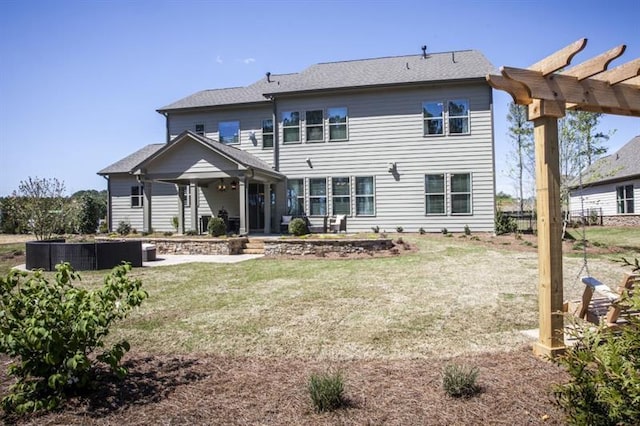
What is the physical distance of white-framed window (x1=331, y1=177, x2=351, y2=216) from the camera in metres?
16.9

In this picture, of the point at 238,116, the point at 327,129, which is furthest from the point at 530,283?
the point at 238,116

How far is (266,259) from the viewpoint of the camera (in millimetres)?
11461

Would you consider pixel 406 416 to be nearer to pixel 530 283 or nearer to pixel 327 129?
pixel 530 283

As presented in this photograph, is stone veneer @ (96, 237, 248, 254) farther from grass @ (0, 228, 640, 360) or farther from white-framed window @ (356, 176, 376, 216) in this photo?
white-framed window @ (356, 176, 376, 216)

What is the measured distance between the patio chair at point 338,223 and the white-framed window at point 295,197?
63.5 inches

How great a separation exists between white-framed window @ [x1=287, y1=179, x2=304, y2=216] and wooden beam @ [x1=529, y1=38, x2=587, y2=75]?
14017 millimetres

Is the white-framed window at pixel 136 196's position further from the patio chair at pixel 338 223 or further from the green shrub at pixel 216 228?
the patio chair at pixel 338 223

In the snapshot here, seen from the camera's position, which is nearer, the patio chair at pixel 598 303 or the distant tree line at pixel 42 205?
the patio chair at pixel 598 303

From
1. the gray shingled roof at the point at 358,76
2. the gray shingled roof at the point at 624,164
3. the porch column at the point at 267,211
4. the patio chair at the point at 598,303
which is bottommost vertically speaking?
the patio chair at the point at 598,303

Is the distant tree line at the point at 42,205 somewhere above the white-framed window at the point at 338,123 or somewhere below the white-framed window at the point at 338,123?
below

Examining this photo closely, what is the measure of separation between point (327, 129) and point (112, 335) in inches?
547

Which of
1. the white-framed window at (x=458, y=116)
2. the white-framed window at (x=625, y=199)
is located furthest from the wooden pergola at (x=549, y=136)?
the white-framed window at (x=625, y=199)

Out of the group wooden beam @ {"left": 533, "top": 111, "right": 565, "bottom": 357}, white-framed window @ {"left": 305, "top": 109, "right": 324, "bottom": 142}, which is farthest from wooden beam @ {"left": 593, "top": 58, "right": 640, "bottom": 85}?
white-framed window @ {"left": 305, "top": 109, "right": 324, "bottom": 142}

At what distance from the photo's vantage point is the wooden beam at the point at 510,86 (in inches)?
142
